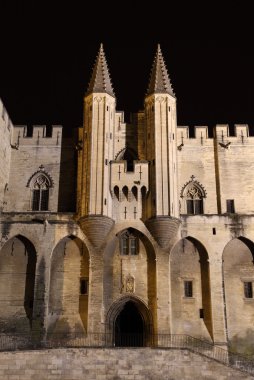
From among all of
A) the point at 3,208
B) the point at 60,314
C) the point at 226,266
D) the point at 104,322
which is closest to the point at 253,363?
the point at 226,266

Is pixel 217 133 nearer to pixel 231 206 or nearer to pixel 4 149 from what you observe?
pixel 231 206

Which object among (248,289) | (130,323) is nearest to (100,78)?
(130,323)

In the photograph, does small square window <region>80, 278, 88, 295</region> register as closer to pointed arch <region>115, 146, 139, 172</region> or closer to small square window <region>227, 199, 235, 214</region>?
pointed arch <region>115, 146, 139, 172</region>

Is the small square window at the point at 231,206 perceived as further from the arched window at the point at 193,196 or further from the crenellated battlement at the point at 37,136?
the crenellated battlement at the point at 37,136

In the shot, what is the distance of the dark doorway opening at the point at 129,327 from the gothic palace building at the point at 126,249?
3.0 inches

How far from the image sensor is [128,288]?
94.3 feet

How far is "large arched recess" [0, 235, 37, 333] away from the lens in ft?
92.2

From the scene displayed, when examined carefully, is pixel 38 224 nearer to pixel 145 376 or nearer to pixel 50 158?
pixel 50 158

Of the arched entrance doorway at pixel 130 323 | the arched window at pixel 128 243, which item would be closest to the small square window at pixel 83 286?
the arched entrance doorway at pixel 130 323

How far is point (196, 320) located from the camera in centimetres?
2844

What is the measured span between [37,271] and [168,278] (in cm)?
723

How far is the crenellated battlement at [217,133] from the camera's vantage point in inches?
1347

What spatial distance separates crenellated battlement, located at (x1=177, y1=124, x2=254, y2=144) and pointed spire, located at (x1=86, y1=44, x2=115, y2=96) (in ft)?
18.3

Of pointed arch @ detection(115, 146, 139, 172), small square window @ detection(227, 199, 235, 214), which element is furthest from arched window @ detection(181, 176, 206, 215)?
pointed arch @ detection(115, 146, 139, 172)
